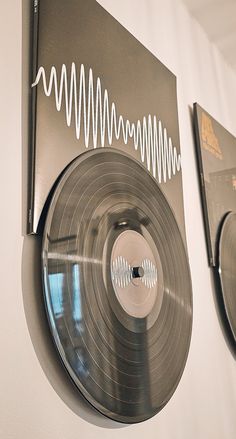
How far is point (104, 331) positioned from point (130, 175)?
329mm

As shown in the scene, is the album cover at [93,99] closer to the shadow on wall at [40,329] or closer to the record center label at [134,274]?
the shadow on wall at [40,329]

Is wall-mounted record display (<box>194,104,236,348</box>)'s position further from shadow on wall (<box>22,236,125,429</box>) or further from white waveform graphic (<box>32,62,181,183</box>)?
shadow on wall (<box>22,236,125,429</box>)

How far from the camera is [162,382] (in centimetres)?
89

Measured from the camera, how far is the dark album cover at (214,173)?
133 centimetres

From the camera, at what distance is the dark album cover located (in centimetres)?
133

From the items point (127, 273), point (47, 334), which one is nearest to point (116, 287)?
point (127, 273)

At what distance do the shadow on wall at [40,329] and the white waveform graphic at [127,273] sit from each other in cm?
17

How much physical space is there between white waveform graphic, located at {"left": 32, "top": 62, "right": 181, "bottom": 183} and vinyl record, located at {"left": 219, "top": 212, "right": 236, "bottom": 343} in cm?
33

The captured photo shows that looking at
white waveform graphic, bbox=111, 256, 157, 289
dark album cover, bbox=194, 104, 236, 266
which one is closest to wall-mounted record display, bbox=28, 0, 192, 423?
white waveform graphic, bbox=111, 256, 157, 289

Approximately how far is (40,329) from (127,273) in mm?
235

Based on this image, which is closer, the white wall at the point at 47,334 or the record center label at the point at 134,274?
the white wall at the point at 47,334

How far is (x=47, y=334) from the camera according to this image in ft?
2.24

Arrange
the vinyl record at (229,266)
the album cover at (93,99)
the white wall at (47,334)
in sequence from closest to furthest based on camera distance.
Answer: the white wall at (47,334) → the album cover at (93,99) → the vinyl record at (229,266)

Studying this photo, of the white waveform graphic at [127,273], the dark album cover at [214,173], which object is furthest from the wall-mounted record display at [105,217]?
the dark album cover at [214,173]
